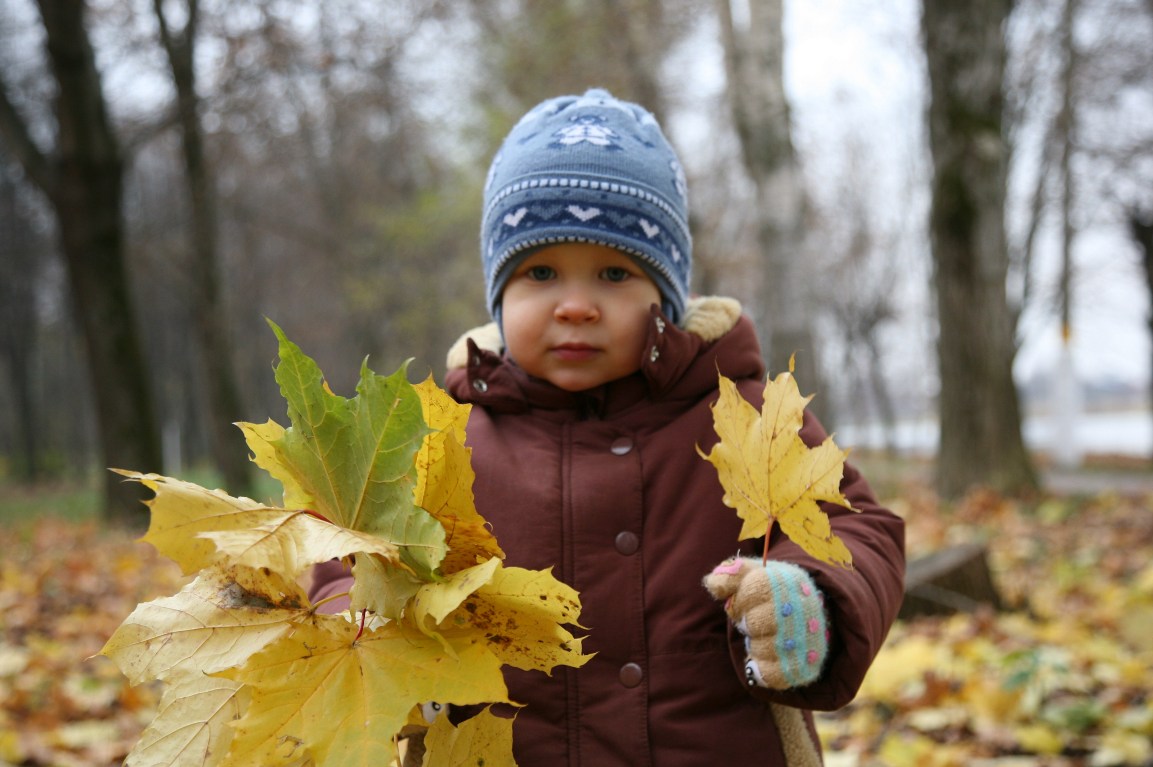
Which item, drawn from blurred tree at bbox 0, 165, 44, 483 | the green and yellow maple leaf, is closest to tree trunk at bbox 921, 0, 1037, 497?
the green and yellow maple leaf

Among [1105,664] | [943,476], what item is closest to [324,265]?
[943,476]

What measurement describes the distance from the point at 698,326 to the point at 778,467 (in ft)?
1.70

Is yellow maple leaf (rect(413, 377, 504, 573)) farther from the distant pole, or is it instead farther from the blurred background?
the distant pole

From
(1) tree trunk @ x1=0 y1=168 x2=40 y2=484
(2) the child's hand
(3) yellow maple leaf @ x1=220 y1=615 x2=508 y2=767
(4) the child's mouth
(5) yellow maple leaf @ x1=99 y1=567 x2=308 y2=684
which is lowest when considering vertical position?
(1) tree trunk @ x1=0 y1=168 x2=40 y2=484

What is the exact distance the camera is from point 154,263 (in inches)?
765

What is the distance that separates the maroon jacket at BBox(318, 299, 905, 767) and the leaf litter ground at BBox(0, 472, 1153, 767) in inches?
51.9

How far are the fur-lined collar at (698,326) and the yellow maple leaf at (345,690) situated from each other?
71cm

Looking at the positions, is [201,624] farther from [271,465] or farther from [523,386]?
[523,386]

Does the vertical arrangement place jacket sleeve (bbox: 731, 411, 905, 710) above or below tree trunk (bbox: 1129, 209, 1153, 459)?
above

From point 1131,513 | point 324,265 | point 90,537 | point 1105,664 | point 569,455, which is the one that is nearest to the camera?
point 569,455

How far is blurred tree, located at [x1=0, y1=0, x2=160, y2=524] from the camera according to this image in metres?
8.45

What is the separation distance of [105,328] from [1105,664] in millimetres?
8845

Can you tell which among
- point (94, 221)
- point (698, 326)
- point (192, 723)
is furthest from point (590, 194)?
point (94, 221)

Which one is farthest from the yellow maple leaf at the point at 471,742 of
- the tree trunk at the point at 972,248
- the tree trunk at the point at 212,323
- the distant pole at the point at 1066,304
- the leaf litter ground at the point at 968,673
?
the distant pole at the point at 1066,304
